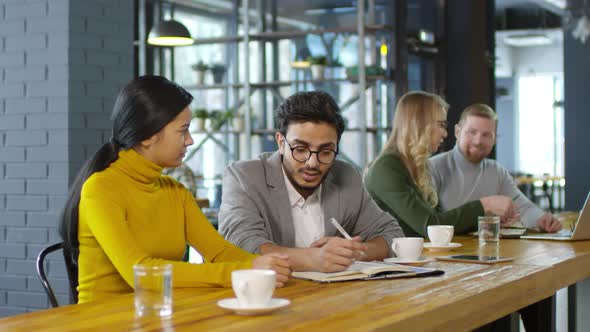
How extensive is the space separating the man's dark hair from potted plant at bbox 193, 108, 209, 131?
21.9ft

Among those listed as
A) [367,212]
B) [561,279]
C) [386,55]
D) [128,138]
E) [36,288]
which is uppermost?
[386,55]

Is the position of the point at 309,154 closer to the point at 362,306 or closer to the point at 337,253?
the point at 337,253

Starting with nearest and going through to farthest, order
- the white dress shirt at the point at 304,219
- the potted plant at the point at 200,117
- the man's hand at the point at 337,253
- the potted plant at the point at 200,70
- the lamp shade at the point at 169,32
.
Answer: the man's hand at the point at 337,253
the white dress shirt at the point at 304,219
the lamp shade at the point at 169,32
the potted plant at the point at 200,117
the potted plant at the point at 200,70

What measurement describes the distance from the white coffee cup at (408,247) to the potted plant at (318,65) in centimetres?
Result: 623

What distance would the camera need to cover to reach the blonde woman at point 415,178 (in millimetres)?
3414

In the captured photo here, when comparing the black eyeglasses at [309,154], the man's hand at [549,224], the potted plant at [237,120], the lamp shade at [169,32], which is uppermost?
the lamp shade at [169,32]

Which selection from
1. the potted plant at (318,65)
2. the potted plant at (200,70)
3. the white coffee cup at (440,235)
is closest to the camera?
the white coffee cup at (440,235)

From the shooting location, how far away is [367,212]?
Answer: 2.86 m

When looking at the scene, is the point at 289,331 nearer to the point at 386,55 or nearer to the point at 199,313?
the point at 199,313

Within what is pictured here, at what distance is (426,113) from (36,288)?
2413 mm

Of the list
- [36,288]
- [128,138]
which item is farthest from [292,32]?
[128,138]

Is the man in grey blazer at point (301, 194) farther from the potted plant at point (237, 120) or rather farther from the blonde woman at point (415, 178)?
the potted plant at point (237, 120)

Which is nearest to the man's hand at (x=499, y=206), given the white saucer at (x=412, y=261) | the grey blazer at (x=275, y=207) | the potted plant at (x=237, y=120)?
the grey blazer at (x=275, y=207)

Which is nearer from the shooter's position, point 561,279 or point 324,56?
point 561,279
